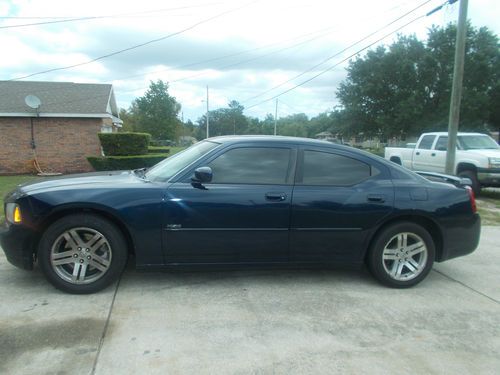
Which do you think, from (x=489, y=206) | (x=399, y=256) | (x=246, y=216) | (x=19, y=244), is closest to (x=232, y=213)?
(x=246, y=216)

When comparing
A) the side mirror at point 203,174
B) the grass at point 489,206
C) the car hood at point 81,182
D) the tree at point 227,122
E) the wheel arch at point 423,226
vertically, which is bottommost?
the grass at point 489,206

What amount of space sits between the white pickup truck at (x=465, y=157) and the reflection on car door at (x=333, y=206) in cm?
829

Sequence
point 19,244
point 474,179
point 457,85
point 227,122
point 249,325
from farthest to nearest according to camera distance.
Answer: point 227,122
point 474,179
point 457,85
point 19,244
point 249,325

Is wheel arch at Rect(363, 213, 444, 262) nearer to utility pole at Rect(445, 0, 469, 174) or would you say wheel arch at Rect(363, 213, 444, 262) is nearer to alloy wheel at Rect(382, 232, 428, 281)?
alloy wheel at Rect(382, 232, 428, 281)

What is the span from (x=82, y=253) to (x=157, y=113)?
199ft

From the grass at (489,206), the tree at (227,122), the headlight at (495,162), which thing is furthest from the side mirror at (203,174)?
the tree at (227,122)

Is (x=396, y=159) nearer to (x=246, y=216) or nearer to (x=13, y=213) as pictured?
(x=246, y=216)

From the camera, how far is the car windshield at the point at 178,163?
4.30m

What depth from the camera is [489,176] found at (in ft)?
36.6

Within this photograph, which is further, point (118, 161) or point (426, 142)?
point (118, 161)

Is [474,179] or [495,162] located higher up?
[495,162]

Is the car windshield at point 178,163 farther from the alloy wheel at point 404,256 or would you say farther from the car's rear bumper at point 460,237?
the car's rear bumper at point 460,237

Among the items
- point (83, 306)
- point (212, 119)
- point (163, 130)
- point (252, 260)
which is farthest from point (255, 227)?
point (212, 119)

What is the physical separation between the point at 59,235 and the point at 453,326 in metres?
3.62
